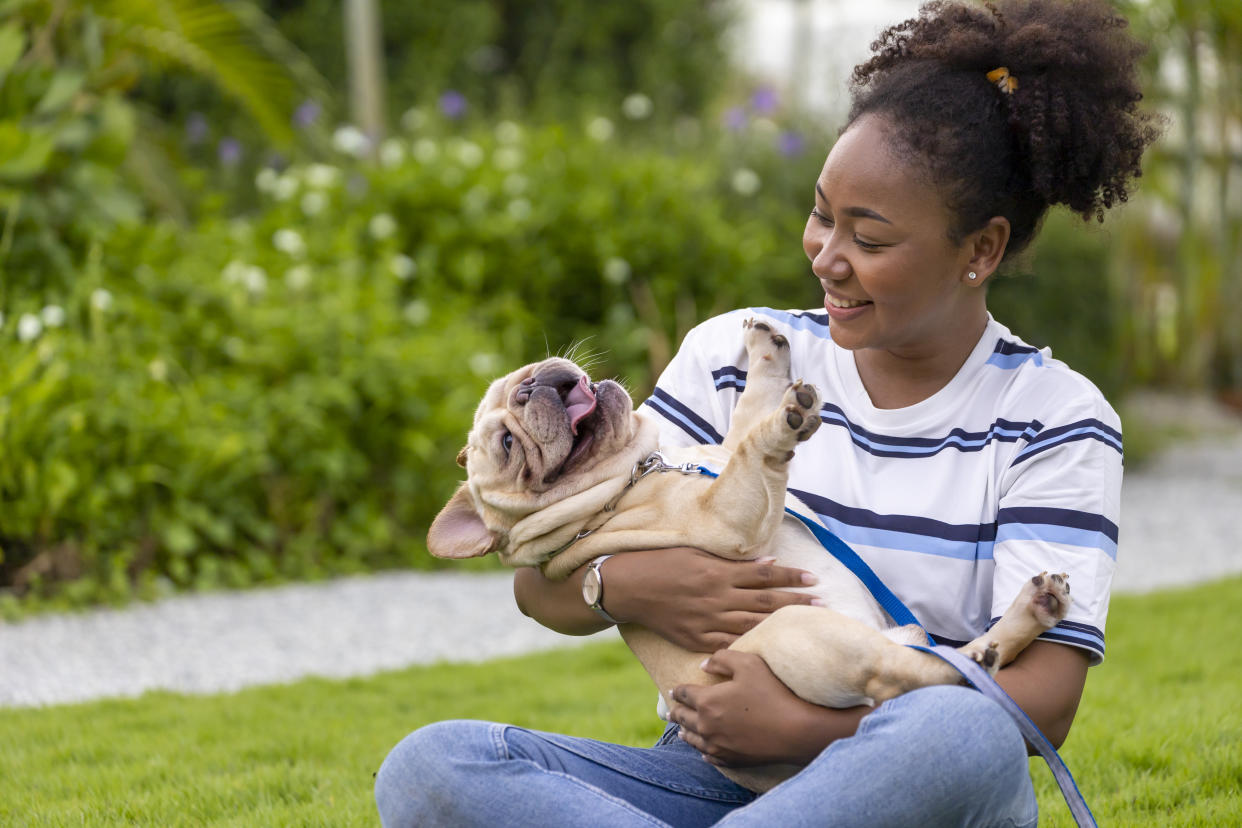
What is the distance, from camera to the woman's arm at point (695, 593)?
266 centimetres

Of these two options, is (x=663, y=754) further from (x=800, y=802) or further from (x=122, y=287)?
(x=122, y=287)

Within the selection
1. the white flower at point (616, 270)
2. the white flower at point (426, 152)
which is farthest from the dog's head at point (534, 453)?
the white flower at point (426, 152)

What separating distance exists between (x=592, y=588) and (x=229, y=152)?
347 inches

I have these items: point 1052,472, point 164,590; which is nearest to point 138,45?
point 164,590

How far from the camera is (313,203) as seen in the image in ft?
28.7

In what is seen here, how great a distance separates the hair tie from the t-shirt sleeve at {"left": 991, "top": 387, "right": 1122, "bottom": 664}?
27.0 inches

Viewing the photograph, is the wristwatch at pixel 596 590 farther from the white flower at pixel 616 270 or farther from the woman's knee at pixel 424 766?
the white flower at pixel 616 270

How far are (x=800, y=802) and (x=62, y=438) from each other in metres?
5.03

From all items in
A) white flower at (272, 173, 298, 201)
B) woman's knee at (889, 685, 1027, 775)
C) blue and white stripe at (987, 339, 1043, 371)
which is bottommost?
woman's knee at (889, 685, 1027, 775)

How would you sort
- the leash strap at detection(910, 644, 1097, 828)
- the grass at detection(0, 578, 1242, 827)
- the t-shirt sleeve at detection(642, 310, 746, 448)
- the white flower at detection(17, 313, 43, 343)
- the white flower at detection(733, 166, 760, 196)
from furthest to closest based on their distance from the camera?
the white flower at detection(733, 166, 760, 196)
the white flower at detection(17, 313, 43, 343)
the grass at detection(0, 578, 1242, 827)
the t-shirt sleeve at detection(642, 310, 746, 448)
the leash strap at detection(910, 644, 1097, 828)

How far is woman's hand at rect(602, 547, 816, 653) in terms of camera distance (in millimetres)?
2658

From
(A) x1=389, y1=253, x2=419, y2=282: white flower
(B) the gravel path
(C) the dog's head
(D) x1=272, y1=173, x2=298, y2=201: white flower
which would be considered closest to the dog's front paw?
(C) the dog's head

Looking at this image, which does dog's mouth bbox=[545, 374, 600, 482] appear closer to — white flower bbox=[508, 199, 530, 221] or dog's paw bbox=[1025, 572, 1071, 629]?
dog's paw bbox=[1025, 572, 1071, 629]

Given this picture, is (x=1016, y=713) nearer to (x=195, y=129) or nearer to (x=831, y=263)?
(x=831, y=263)
